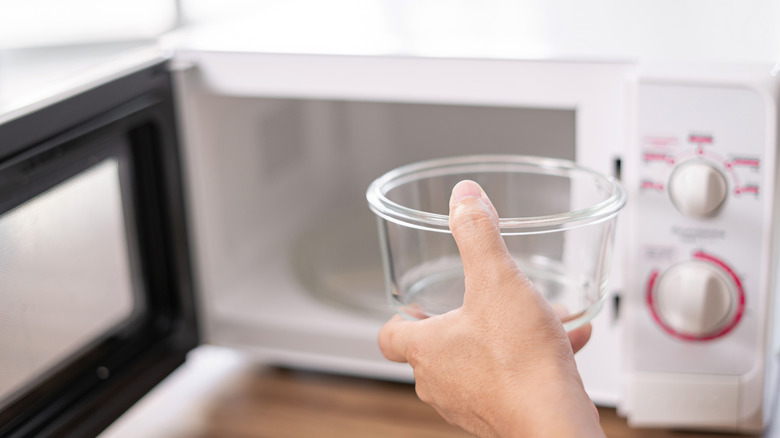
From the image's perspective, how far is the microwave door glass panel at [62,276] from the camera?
59 cm

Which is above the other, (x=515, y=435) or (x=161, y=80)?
(x=161, y=80)

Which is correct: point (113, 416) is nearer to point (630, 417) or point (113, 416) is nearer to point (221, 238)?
point (221, 238)

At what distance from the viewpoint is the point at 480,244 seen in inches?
17.2

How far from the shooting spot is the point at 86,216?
26.5 inches

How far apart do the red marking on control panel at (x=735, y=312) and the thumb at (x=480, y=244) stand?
256mm

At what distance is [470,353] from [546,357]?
0.04 metres

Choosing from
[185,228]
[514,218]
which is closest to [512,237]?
[514,218]

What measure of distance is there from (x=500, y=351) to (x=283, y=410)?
40 cm

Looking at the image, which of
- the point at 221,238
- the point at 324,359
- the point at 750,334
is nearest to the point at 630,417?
the point at 750,334

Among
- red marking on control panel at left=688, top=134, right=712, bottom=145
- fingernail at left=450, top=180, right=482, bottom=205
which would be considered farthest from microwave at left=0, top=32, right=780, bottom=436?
fingernail at left=450, top=180, right=482, bottom=205

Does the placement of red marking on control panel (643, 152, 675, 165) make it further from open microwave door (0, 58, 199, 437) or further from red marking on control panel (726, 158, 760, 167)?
open microwave door (0, 58, 199, 437)

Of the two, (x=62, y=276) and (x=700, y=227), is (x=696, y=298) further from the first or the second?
(x=62, y=276)

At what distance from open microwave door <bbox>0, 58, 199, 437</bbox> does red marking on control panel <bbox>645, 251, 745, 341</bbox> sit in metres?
0.43

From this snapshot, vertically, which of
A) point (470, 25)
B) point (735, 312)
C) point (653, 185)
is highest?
point (470, 25)
